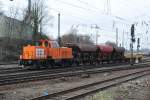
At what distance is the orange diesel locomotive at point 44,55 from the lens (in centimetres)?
3741

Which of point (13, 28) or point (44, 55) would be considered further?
point (13, 28)

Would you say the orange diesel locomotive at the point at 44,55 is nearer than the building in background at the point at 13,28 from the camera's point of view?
Yes

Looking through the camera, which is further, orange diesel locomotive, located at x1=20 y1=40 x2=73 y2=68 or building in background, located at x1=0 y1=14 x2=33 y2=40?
building in background, located at x1=0 y1=14 x2=33 y2=40

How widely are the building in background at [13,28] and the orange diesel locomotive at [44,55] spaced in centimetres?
3950

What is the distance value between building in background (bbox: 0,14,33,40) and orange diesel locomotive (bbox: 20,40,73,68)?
3950cm

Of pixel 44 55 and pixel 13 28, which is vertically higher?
pixel 13 28

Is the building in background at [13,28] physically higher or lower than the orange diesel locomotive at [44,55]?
higher

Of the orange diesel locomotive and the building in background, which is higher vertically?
the building in background

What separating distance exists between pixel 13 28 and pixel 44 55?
45791 mm

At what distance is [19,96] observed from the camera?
54.4 feet

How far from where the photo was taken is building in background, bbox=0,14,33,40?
81375 millimetres

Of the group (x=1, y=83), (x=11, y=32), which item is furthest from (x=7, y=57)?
(x=1, y=83)

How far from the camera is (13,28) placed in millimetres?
83312

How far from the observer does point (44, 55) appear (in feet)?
128
